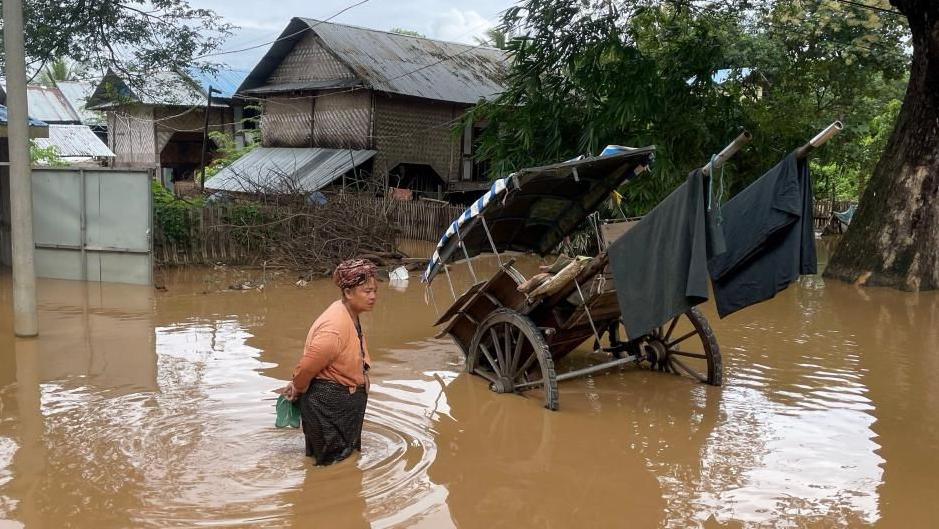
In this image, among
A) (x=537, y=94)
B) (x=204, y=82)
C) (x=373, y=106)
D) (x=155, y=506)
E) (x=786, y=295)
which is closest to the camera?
(x=155, y=506)

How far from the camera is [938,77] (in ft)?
46.1

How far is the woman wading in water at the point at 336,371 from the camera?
15.9ft

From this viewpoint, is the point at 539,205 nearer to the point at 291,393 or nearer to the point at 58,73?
the point at 291,393

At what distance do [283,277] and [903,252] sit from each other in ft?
36.8

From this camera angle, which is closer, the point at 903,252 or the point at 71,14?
the point at 903,252

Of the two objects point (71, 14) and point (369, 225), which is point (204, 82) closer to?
point (71, 14)

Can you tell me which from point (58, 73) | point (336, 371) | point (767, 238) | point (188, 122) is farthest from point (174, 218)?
point (58, 73)

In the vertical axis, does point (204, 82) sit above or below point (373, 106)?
above

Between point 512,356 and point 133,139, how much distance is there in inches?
1149

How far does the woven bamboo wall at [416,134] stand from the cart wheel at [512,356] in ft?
53.6

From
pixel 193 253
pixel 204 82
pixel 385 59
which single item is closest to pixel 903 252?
pixel 193 253

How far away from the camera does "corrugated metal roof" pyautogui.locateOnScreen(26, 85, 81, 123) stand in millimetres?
32562

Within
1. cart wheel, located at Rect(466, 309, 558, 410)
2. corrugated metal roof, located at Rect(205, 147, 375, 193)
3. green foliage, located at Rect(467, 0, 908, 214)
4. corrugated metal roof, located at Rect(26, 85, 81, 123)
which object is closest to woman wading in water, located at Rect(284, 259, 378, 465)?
cart wheel, located at Rect(466, 309, 558, 410)

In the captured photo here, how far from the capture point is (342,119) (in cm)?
2400
